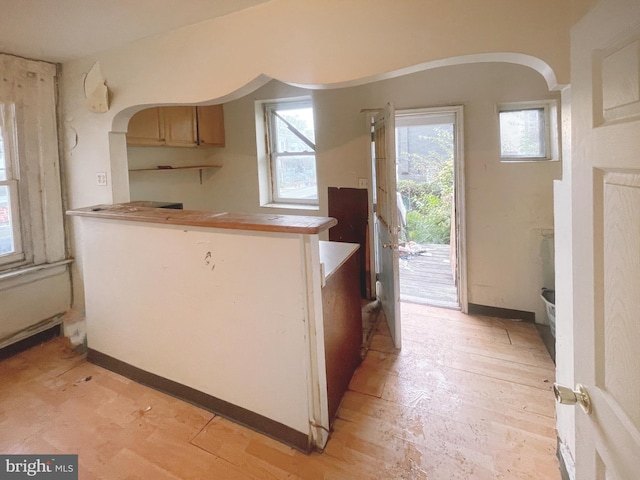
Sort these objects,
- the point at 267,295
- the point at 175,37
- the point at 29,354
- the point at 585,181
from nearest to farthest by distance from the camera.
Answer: the point at 585,181, the point at 267,295, the point at 175,37, the point at 29,354

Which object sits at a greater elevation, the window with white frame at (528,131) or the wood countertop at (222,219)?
the window with white frame at (528,131)

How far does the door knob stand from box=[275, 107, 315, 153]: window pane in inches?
131

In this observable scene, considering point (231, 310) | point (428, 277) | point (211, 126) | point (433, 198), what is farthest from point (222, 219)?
point (433, 198)

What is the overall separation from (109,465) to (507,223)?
3125 mm

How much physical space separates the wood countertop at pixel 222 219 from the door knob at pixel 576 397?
1.01m

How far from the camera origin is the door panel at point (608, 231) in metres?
0.63

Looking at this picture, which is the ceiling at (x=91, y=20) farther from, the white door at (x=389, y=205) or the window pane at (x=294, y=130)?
the window pane at (x=294, y=130)

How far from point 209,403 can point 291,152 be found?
2748 mm

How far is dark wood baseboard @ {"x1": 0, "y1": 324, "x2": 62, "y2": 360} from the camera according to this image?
266 cm

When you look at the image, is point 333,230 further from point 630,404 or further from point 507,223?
point 630,404

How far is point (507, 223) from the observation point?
9.75 feet

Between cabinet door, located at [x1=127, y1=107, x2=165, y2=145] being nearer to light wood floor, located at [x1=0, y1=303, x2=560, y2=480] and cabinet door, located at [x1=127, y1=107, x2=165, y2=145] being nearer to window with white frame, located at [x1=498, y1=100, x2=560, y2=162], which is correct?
light wood floor, located at [x1=0, y1=303, x2=560, y2=480]

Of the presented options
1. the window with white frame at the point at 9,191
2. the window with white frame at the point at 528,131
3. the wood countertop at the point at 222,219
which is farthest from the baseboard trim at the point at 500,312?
the window with white frame at the point at 9,191

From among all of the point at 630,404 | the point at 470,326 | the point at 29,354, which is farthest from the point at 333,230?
the point at 630,404
